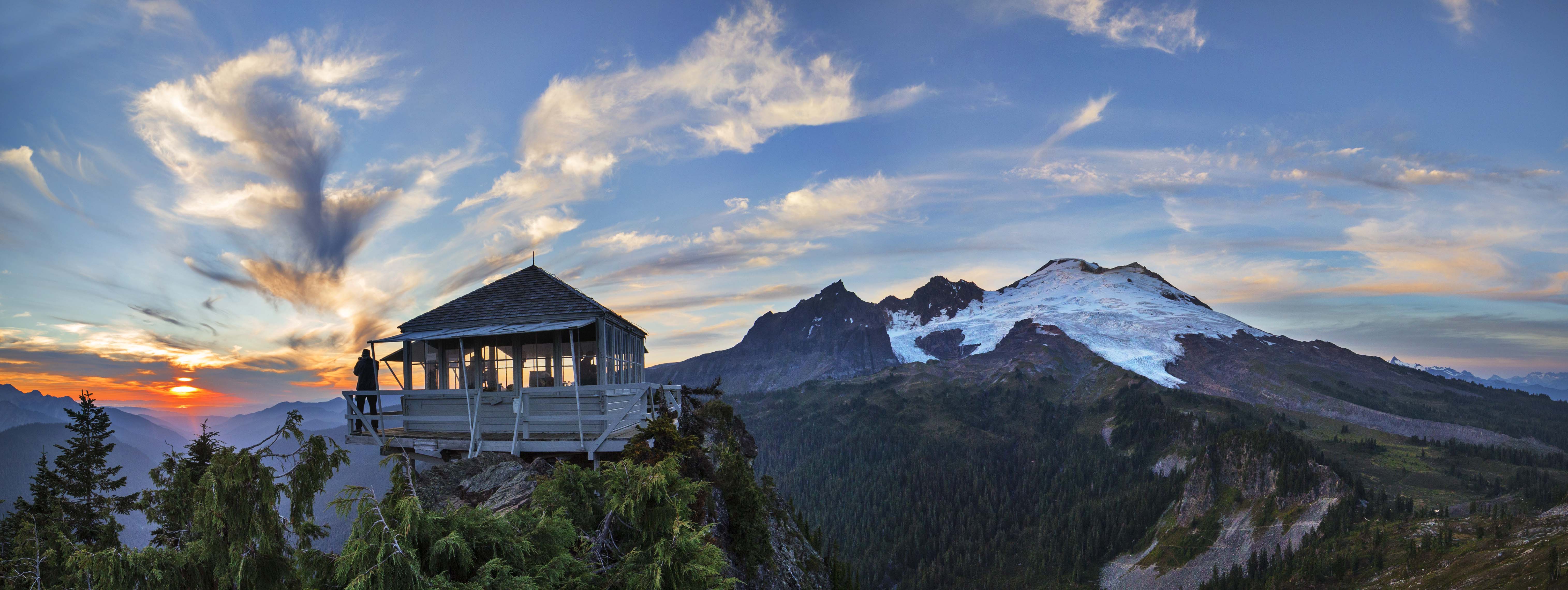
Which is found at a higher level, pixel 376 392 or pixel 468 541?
pixel 376 392

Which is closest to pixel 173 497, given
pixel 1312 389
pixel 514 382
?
pixel 514 382

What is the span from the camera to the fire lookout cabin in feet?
54.6

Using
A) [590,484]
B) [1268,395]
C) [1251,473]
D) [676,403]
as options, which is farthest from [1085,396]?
[590,484]

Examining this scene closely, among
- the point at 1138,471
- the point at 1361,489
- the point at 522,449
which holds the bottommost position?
the point at 1138,471

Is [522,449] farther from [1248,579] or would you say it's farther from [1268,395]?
[1268,395]

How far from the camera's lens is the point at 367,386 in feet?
62.7

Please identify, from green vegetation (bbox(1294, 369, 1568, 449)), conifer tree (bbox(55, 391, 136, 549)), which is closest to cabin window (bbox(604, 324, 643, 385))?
conifer tree (bbox(55, 391, 136, 549))

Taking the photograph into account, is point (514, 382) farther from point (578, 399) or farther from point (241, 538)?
point (241, 538)

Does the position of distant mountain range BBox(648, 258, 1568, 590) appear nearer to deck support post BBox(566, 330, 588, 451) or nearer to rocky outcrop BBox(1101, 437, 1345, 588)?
rocky outcrop BBox(1101, 437, 1345, 588)

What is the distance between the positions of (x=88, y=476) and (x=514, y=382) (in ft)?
60.1

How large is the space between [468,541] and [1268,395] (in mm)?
214282

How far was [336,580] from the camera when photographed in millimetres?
5910

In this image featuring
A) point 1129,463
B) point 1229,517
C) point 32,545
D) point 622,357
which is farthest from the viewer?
point 1129,463

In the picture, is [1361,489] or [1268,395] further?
[1268,395]
